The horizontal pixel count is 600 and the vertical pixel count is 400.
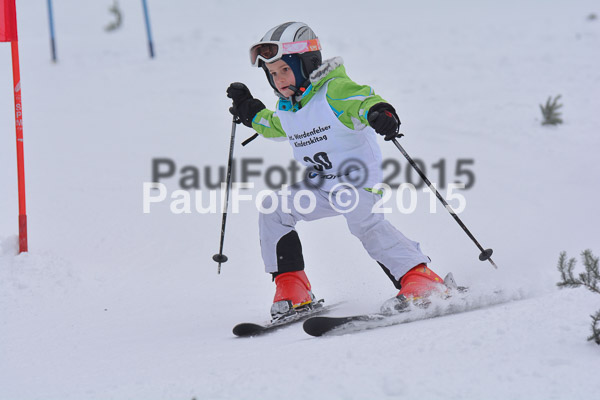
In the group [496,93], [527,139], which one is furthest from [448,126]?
[496,93]

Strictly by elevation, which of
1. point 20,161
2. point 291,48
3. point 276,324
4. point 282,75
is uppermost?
point 291,48

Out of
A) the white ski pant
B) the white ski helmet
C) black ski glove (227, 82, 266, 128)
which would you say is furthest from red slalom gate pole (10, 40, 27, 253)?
the white ski helmet

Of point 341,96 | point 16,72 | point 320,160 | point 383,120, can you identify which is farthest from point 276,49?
point 16,72

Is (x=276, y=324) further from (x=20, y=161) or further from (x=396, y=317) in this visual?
(x=20, y=161)

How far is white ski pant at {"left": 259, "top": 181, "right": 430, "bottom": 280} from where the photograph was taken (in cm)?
391

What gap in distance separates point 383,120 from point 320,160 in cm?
67

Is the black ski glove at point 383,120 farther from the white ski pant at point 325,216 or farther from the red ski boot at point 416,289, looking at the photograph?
the red ski boot at point 416,289

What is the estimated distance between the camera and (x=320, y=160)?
3996 millimetres

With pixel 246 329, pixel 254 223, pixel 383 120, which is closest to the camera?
pixel 383 120

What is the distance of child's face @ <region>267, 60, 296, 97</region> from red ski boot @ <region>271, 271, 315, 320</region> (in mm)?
1153

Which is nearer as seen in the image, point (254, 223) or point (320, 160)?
point (320, 160)

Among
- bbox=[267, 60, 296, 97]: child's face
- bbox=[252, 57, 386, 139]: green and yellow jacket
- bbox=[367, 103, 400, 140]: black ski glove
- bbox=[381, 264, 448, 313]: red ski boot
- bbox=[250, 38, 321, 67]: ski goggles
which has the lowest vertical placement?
bbox=[381, 264, 448, 313]: red ski boot

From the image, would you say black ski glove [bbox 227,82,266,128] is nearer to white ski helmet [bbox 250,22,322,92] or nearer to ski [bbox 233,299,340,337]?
white ski helmet [bbox 250,22,322,92]

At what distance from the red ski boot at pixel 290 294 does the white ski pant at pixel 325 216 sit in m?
0.05
